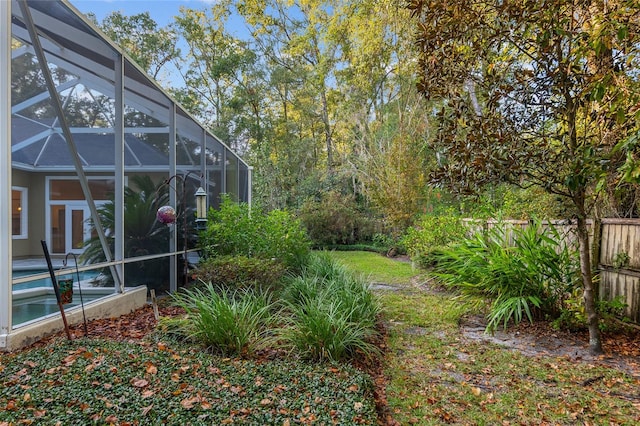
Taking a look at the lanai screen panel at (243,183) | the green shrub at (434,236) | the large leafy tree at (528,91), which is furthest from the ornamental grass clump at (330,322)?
the lanai screen panel at (243,183)

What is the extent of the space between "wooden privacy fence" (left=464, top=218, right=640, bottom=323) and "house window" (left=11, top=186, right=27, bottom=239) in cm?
502

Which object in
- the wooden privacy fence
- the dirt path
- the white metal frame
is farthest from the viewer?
the wooden privacy fence

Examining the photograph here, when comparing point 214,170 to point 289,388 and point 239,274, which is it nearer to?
point 239,274

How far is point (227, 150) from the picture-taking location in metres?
8.99

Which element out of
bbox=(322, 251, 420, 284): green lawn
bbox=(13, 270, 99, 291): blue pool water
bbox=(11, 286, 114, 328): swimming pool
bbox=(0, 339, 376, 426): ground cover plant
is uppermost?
bbox=(13, 270, 99, 291): blue pool water

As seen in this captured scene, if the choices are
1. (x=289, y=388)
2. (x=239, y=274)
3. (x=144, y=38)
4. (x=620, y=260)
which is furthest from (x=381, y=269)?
(x=144, y=38)

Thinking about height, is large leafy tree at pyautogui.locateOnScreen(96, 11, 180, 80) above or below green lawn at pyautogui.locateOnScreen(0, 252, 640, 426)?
above

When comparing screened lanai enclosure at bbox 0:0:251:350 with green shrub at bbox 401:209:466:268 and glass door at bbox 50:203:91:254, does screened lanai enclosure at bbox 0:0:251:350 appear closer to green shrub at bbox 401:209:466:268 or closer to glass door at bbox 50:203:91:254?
glass door at bbox 50:203:91:254

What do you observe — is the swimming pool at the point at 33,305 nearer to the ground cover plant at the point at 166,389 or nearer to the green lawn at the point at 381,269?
the ground cover plant at the point at 166,389

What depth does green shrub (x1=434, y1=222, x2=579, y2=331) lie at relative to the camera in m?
4.20

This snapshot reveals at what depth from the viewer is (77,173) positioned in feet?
12.6

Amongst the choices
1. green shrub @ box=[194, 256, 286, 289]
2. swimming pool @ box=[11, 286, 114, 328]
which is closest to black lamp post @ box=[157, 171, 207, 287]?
green shrub @ box=[194, 256, 286, 289]

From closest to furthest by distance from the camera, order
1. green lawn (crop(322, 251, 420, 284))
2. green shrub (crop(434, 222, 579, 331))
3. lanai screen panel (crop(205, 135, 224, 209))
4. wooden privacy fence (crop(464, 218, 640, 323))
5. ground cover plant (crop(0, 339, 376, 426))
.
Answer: ground cover plant (crop(0, 339, 376, 426))
wooden privacy fence (crop(464, 218, 640, 323))
green shrub (crop(434, 222, 579, 331))
lanai screen panel (crop(205, 135, 224, 209))
green lawn (crop(322, 251, 420, 284))

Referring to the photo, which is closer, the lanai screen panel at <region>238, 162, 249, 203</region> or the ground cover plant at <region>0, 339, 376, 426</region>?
the ground cover plant at <region>0, 339, 376, 426</region>
